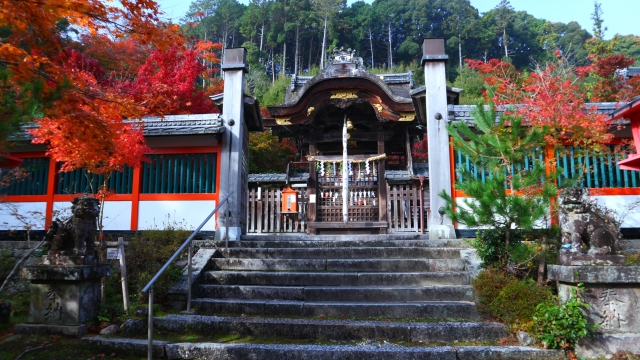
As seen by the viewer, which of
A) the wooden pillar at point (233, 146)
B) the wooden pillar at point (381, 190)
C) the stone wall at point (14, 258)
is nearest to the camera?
the stone wall at point (14, 258)

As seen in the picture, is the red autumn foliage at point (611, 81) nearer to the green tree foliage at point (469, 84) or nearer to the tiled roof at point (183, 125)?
the tiled roof at point (183, 125)

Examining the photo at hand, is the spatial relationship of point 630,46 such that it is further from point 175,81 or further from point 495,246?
point 495,246

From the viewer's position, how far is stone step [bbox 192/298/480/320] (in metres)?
5.14

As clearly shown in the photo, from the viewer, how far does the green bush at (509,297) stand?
4.68 metres

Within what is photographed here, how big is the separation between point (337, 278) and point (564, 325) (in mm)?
2980

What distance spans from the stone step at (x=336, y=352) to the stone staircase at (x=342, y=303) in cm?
1

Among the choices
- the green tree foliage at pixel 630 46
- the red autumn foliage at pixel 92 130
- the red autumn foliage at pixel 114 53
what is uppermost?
the green tree foliage at pixel 630 46

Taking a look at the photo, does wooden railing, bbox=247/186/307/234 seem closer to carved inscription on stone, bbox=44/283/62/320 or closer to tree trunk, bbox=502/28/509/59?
carved inscription on stone, bbox=44/283/62/320

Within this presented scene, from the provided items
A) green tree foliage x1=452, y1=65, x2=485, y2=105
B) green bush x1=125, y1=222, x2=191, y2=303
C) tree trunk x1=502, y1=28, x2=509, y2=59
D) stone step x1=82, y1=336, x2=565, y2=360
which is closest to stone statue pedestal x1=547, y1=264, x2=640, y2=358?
stone step x1=82, y1=336, x2=565, y2=360

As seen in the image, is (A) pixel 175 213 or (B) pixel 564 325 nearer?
(B) pixel 564 325

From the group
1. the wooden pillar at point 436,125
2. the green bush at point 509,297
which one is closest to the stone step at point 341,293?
the green bush at point 509,297

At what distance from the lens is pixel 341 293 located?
5625 mm

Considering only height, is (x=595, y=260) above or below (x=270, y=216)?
below

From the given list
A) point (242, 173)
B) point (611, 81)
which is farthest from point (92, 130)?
point (611, 81)
